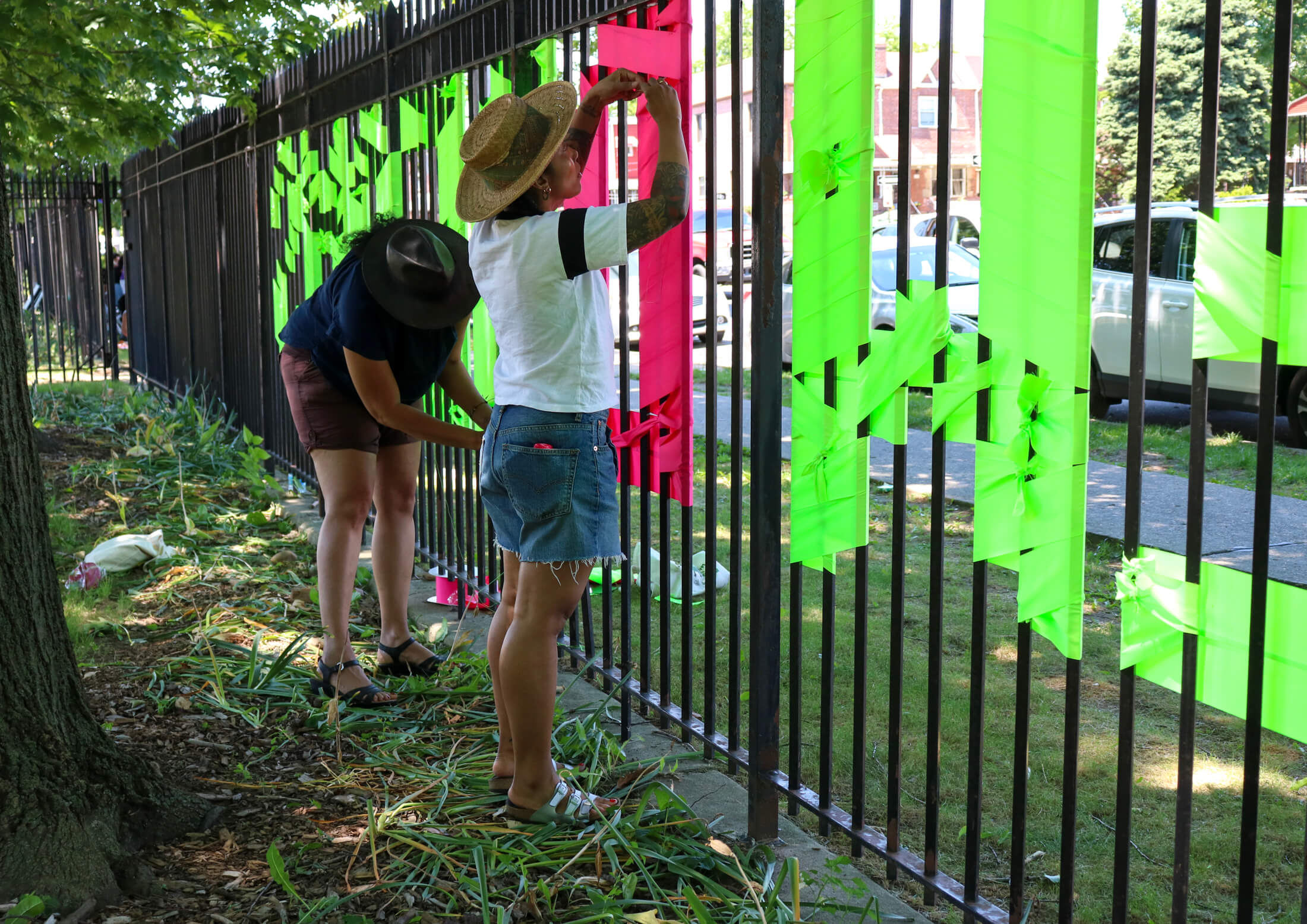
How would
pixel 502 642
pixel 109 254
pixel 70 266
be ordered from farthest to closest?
1. pixel 70 266
2. pixel 109 254
3. pixel 502 642

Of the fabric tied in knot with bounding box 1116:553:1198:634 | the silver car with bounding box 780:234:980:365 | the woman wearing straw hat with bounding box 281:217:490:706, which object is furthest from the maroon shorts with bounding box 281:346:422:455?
the silver car with bounding box 780:234:980:365

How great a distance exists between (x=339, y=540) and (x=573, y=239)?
74.6 inches

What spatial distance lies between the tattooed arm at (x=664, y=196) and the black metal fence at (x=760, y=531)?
7.1 inches

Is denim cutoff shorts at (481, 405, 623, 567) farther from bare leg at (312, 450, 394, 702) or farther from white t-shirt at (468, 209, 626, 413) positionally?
bare leg at (312, 450, 394, 702)

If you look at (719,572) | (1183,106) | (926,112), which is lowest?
(719,572)

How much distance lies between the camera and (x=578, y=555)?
297 centimetres

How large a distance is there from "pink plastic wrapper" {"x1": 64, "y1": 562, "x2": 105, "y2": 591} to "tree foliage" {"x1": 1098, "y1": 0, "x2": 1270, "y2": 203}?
23.1 metres

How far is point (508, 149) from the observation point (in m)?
2.91

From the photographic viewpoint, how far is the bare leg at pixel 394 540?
447 cm

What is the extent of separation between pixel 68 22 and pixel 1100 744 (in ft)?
21.1

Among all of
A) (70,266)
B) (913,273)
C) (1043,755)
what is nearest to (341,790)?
(1043,755)

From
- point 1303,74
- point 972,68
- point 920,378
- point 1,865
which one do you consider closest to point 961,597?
point 920,378

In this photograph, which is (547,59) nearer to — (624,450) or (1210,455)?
(624,450)

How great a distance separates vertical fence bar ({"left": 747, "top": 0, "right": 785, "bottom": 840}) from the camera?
2916mm
